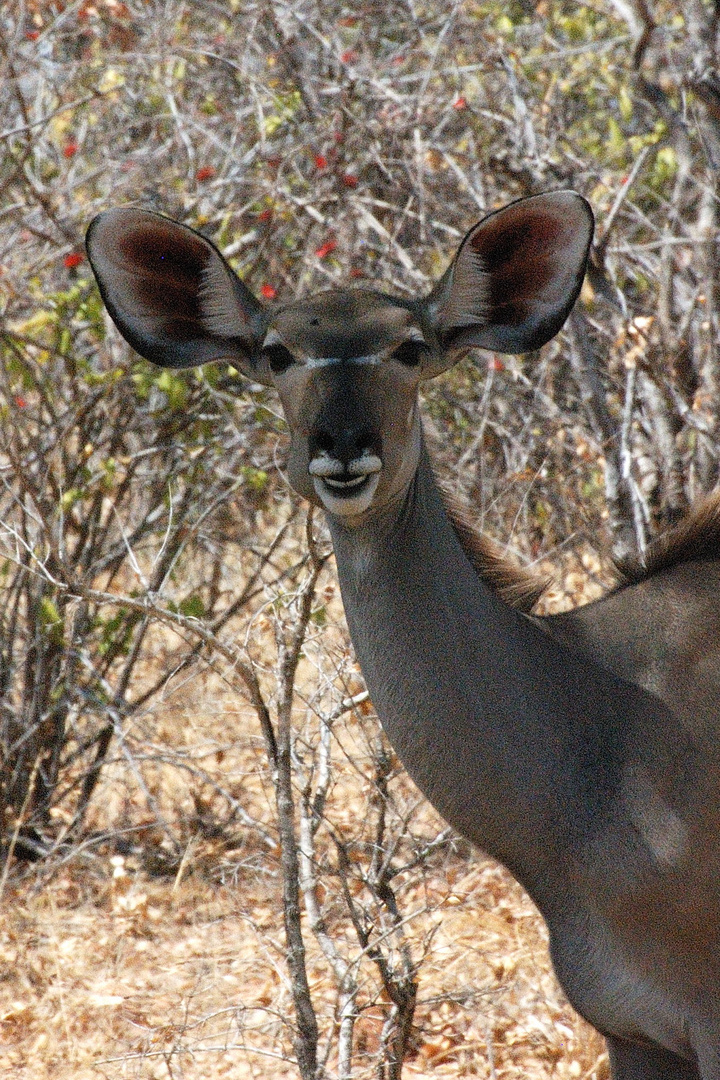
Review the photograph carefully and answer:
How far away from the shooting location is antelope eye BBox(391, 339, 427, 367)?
2754 millimetres

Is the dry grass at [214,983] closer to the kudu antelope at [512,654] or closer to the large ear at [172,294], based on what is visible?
the kudu antelope at [512,654]

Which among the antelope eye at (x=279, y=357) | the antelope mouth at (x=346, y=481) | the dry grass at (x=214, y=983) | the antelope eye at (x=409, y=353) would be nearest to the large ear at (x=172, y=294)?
the antelope eye at (x=279, y=357)

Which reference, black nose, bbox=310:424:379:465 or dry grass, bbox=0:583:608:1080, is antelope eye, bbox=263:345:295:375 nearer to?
black nose, bbox=310:424:379:465

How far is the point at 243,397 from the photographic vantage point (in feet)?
17.8

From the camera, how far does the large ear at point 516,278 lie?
2.83 m

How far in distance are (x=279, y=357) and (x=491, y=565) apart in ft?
2.24

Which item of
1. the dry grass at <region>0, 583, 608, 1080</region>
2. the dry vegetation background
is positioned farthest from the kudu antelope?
the dry vegetation background

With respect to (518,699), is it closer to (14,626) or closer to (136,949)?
(136,949)

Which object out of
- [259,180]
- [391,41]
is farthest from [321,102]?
[391,41]

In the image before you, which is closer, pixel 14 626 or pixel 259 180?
pixel 14 626

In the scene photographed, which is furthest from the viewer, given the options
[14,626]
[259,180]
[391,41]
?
[391,41]

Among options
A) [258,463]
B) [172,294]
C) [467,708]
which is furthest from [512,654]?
[258,463]

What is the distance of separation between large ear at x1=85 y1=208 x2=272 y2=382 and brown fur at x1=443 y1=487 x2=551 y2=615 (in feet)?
1.74

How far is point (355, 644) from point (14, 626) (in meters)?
2.85
